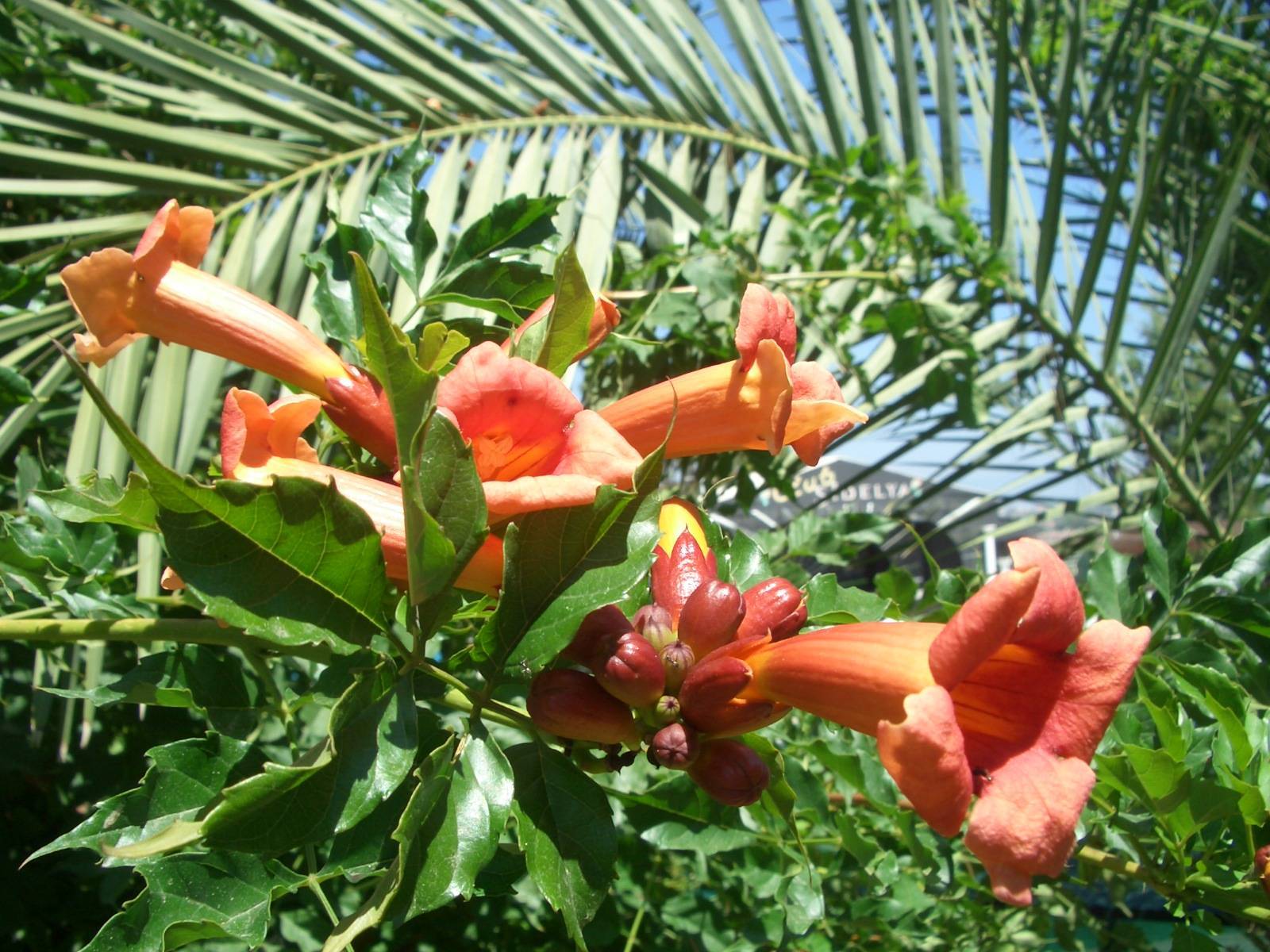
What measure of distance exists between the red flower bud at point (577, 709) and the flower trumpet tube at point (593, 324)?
35cm

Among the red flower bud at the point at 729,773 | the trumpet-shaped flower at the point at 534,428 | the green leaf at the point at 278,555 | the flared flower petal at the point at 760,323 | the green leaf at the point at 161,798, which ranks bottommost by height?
the green leaf at the point at 161,798

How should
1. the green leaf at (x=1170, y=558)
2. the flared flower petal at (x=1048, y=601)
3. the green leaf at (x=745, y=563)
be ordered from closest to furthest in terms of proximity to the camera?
1. the flared flower petal at (x=1048, y=601)
2. the green leaf at (x=745, y=563)
3. the green leaf at (x=1170, y=558)

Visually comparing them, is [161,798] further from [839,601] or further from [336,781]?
[839,601]

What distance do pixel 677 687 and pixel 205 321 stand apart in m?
0.67

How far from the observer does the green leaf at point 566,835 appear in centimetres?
87

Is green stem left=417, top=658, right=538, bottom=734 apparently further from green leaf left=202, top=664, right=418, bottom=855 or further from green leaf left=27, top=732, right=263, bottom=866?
green leaf left=27, top=732, right=263, bottom=866

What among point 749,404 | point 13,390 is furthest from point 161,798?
point 13,390

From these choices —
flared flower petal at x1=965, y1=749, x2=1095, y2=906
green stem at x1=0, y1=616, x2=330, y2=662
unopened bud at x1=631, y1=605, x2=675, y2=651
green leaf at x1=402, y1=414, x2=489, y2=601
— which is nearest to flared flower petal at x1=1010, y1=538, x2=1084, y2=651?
flared flower petal at x1=965, y1=749, x2=1095, y2=906

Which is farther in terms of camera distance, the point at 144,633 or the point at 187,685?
the point at 187,685

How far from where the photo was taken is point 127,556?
202cm

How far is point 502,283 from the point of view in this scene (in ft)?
4.27

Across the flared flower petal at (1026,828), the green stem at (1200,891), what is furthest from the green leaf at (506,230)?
the green stem at (1200,891)

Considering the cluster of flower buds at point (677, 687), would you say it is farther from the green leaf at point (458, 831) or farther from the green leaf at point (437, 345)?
the green leaf at point (437, 345)

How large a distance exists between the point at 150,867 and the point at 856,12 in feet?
10.6
